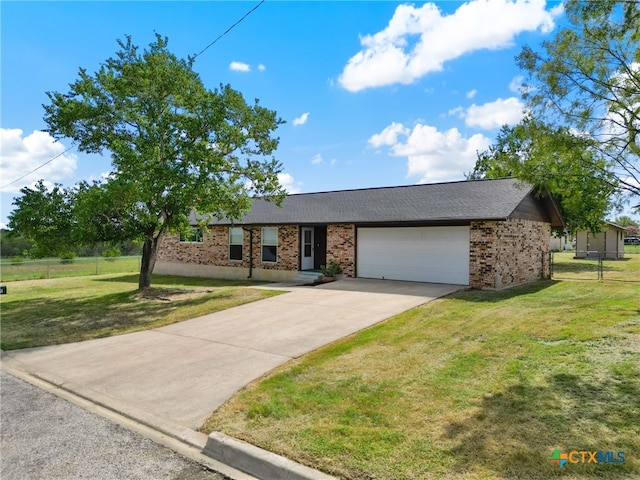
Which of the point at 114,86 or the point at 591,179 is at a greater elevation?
the point at 114,86

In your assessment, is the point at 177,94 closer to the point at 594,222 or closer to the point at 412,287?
the point at 412,287

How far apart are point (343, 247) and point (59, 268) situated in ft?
61.3

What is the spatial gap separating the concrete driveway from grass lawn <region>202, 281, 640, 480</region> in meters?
0.52

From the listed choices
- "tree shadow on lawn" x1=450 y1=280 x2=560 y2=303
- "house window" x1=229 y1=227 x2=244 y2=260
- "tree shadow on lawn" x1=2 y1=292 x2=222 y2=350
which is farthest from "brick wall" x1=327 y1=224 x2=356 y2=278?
"house window" x1=229 y1=227 x2=244 y2=260

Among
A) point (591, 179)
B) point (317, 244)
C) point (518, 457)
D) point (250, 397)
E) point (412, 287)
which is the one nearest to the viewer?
point (518, 457)

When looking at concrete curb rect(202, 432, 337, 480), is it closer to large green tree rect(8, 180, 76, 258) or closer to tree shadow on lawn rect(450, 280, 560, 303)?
tree shadow on lawn rect(450, 280, 560, 303)

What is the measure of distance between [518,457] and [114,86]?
46.8 ft

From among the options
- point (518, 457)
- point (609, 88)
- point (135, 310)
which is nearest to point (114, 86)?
point (135, 310)

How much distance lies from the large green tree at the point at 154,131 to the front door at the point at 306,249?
15.6 feet

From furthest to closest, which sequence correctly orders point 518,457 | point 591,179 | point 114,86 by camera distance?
point 114,86 → point 591,179 → point 518,457

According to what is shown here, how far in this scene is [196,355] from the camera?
23.7 ft

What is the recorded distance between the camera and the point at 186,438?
424 cm

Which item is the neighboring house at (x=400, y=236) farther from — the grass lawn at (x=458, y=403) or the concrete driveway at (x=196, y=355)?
the grass lawn at (x=458, y=403)

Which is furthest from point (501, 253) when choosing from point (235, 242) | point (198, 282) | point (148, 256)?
point (198, 282)
